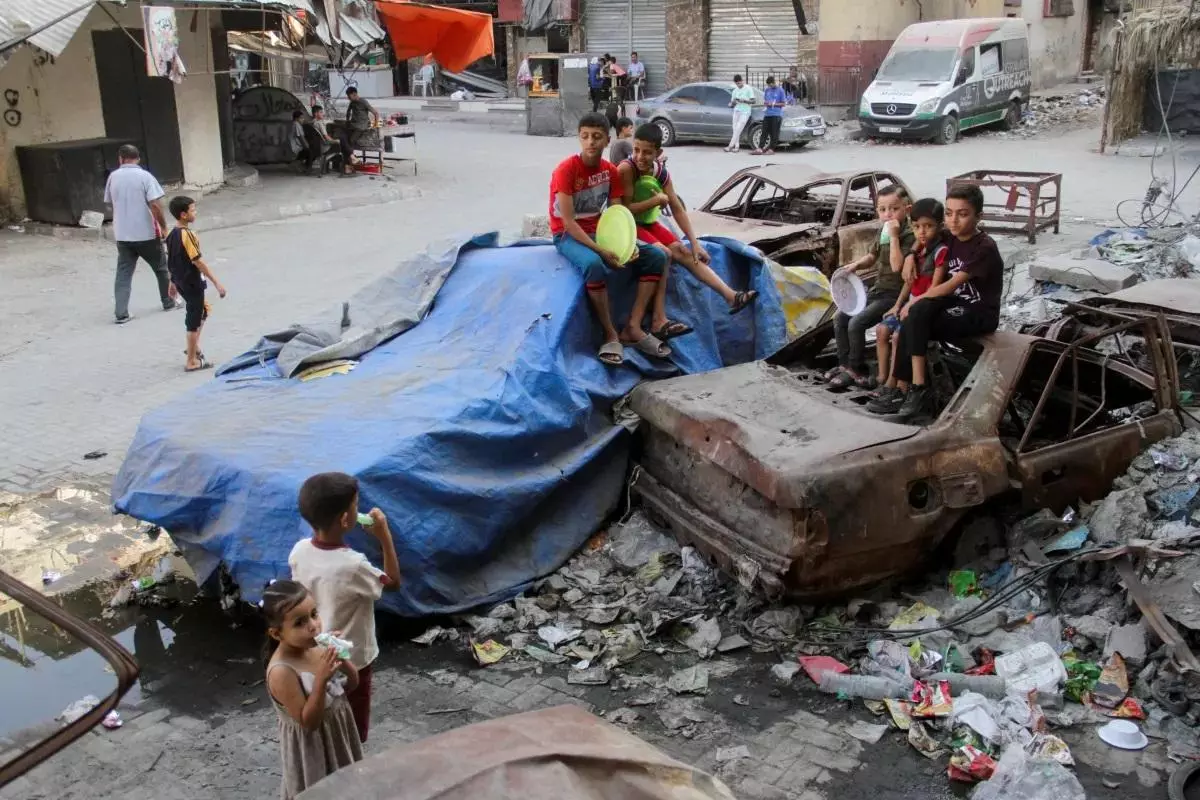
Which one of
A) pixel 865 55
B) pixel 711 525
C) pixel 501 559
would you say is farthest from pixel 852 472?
pixel 865 55

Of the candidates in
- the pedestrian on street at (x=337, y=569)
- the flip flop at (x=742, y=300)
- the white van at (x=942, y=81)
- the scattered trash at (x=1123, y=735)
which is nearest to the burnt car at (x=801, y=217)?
the flip flop at (x=742, y=300)

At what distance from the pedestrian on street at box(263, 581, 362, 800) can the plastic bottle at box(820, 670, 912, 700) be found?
219cm

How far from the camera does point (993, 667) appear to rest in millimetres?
4809

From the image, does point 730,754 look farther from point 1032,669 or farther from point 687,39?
point 687,39

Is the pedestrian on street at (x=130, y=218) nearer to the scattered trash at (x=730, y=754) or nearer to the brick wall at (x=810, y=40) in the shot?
the scattered trash at (x=730, y=754)

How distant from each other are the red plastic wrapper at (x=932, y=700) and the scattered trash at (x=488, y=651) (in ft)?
5.98

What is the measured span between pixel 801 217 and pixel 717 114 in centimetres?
1448

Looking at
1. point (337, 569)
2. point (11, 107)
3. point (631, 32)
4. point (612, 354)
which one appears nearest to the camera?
point (337, 569)

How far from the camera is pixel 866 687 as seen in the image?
4.70 metres

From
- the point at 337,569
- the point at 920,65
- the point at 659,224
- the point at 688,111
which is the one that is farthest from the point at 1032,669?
the point at 920,65

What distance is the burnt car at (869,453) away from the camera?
4.91 metres

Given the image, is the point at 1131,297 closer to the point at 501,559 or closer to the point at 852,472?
the point at 852,472

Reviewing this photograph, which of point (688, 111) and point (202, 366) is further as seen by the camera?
point (688, 111)

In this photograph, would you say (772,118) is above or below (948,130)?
above
